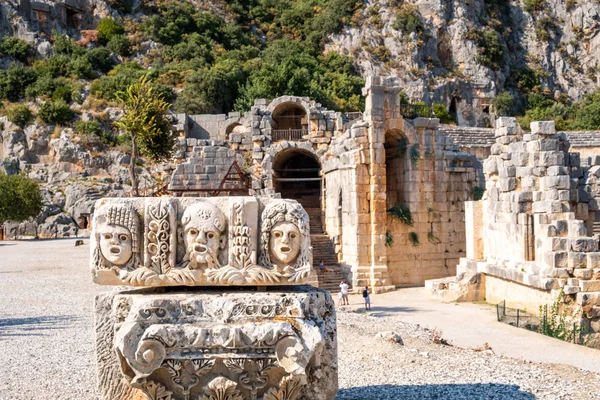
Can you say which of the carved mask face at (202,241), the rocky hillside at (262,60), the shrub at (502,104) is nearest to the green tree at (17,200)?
the rocky hillside at (262,60)

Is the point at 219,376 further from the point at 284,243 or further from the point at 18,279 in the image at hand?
the point at 18,279

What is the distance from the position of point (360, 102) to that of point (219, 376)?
41866 mm

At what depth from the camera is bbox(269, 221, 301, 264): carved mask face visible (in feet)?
17.6

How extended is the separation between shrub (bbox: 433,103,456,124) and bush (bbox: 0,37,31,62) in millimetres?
32659

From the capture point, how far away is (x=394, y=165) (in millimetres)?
21547

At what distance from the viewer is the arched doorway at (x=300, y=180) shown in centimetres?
2762

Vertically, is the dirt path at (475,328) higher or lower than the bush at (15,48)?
lower

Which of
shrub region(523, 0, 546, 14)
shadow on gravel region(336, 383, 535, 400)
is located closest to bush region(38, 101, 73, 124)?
shadow on gravel region(336, 383, 535, 400)

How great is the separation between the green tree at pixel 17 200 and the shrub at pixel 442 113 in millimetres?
27544

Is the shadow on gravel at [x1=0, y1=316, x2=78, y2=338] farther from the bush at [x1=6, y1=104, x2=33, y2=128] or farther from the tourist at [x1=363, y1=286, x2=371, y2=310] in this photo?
the bush at [x1=6, y1=104, x2=33, y2=128]

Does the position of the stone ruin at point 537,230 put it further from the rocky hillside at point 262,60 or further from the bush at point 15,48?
the bush at point 15,48

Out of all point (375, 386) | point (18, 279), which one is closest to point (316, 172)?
point (18, 279)

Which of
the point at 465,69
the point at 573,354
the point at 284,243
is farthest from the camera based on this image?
the point at 465,69

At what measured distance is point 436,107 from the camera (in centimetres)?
4750
